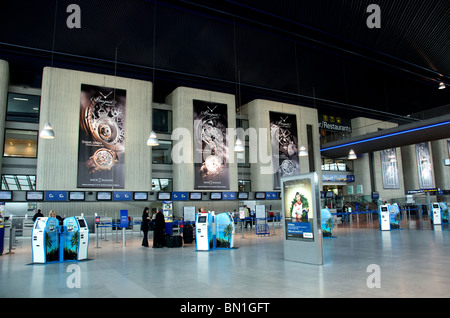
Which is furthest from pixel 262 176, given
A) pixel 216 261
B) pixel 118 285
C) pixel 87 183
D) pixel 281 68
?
pixel 118 285

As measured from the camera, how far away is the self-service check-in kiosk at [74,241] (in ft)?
29.3

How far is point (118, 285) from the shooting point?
5559mm

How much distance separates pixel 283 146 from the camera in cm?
2684

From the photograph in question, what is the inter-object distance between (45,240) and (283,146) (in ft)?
68.4

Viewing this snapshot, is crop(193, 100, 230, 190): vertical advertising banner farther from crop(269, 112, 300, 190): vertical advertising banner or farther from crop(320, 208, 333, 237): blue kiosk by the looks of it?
crop(320, 208, 333, 237): blue kiosk

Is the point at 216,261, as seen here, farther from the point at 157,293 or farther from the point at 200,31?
the point at 200,31

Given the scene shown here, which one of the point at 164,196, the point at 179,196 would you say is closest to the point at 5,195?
the point at 164,196

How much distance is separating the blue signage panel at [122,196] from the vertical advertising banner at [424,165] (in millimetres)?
31210

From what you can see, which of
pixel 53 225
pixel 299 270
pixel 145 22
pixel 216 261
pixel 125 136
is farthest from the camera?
pixel 125 136

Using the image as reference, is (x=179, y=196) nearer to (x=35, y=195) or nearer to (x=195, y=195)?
(x=195, y=195)

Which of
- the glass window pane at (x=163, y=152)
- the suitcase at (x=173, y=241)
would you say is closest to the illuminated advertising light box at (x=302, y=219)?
the suitcase at (x=173, y=241)

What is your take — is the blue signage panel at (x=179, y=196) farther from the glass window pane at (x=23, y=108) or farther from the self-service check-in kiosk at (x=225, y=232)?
the self-service check-in kiosk at (x=225, y=232)

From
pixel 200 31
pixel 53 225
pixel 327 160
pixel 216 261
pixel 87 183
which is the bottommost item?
pixel 216 261

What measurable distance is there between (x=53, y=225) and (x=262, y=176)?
1843cm
